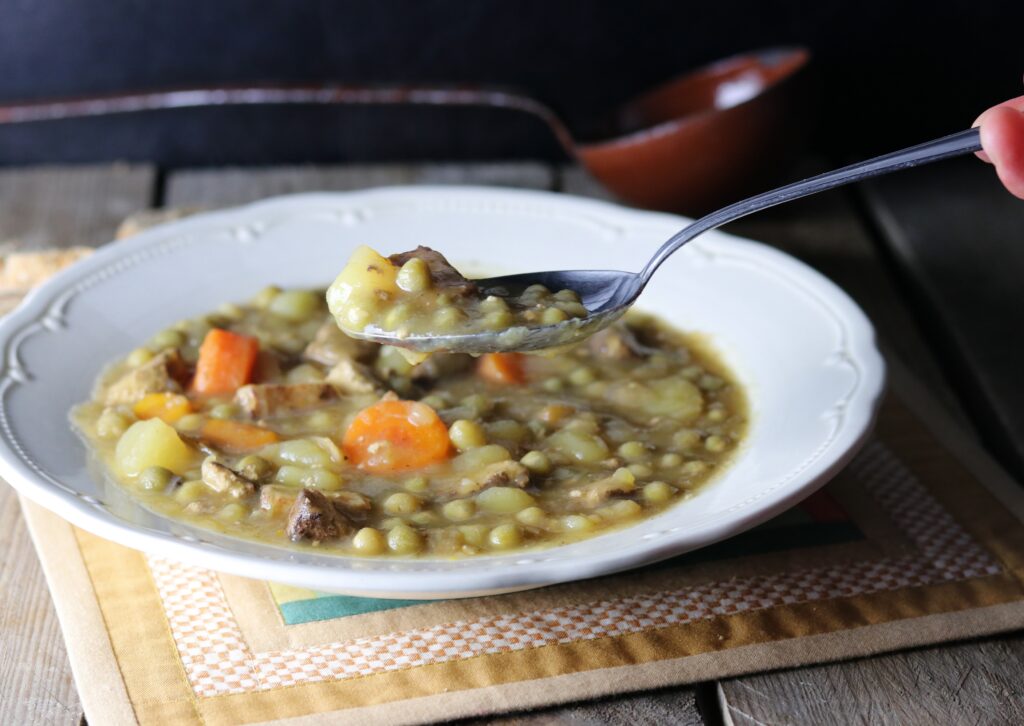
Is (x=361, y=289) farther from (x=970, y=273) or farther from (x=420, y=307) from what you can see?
(x=970, y=273)

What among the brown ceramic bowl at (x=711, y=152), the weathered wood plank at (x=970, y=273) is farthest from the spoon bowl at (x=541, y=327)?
the brown ceramic bowl at (x=711, y=152)

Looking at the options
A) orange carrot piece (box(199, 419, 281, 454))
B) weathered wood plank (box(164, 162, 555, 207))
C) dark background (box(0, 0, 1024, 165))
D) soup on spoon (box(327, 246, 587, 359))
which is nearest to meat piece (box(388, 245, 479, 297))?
soup on spoon (box(327, 246, 587, 359))

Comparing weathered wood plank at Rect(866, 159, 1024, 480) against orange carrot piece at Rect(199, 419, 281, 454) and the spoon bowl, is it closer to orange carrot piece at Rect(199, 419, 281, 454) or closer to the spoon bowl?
the spoon bowl

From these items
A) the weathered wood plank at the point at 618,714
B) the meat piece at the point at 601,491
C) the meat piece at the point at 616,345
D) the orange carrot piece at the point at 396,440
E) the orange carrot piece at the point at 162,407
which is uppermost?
the orange carrot piece at the point at 162,407

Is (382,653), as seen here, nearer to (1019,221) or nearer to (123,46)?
(1019,221)

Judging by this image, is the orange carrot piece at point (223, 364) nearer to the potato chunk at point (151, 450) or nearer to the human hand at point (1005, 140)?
the potato chunk at point (151, 450)

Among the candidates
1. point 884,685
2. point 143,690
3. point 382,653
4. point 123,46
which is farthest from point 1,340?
point 123,46
